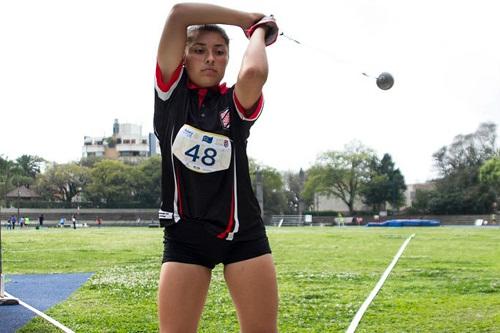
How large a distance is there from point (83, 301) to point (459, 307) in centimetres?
496

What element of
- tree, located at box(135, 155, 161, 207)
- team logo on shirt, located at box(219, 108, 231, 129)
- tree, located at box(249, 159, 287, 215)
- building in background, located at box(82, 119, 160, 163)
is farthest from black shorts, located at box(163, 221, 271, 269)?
building in background, located at box(82, 119, 160, 163)

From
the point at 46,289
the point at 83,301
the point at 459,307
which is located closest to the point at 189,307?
the point at 459,307

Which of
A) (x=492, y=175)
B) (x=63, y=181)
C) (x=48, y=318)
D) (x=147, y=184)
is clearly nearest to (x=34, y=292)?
(x=48, y=318)

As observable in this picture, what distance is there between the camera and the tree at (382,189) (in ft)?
305

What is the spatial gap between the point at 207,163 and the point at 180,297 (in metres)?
0.62

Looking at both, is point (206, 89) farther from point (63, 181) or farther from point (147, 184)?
point (63, 181)

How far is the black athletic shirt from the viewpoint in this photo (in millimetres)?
2969

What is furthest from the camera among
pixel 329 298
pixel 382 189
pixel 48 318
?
pixel 382 189

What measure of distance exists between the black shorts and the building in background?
4794 inches

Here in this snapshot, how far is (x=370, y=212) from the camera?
298 ft

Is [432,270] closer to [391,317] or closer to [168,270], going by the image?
[391,317]

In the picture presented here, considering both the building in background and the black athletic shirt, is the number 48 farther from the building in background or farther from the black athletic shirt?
the building in background

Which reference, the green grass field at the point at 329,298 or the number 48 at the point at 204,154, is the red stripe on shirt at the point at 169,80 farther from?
the green grass field at the point at 329,298

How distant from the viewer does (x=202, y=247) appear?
296cm
